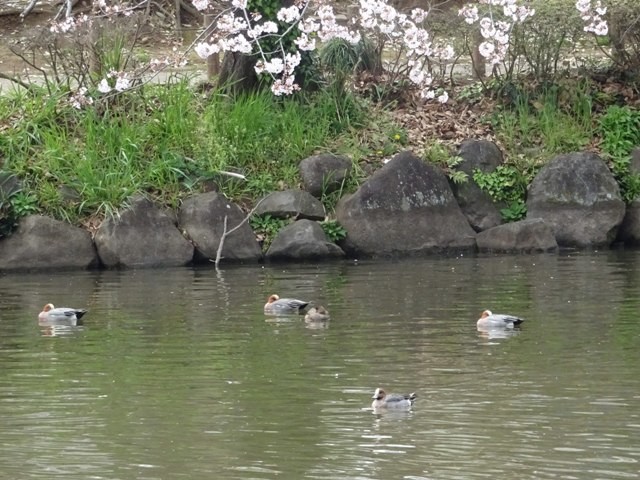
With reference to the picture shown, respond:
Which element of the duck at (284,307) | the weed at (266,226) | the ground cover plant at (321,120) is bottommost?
the duck at (284,307)

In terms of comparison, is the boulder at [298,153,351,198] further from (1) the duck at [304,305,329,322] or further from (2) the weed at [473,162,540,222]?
(1) the duck at [304,305,329,322]

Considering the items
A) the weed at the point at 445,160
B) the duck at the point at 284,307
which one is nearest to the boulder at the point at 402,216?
the weed at the point at 445,160

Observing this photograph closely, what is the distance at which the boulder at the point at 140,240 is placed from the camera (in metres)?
18.8

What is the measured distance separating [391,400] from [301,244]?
9503 millimetres

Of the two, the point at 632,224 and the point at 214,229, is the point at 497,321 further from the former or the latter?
the point at 632,224

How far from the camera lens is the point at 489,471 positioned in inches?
324

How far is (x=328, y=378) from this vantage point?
11.1m

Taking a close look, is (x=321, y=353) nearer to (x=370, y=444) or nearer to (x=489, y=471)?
(x=370, y=444)

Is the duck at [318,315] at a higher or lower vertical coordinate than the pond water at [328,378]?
higher

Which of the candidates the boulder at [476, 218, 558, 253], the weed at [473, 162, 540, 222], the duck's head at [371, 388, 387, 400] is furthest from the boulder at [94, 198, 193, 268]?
the duck's head at [371, 388, 387, 400]

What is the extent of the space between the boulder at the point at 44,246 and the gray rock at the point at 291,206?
7.89ft

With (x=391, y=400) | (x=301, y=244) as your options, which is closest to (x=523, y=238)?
(x=301, y=244)

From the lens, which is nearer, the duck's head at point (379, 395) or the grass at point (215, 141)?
the duck's head at point (379, 395)

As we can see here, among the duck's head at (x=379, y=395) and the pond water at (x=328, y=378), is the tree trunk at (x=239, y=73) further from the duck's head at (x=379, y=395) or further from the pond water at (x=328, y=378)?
the duck's head at (x=379, y=395)
